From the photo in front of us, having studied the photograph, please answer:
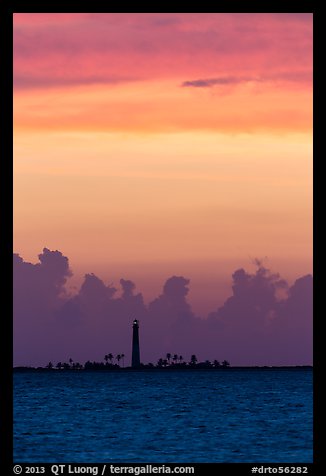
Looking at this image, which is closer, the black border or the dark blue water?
the black border

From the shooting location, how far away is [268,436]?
233 ft

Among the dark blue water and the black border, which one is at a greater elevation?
the black border

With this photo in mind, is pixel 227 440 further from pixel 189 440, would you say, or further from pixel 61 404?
pixel 61 404

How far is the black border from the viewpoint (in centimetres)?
2630
